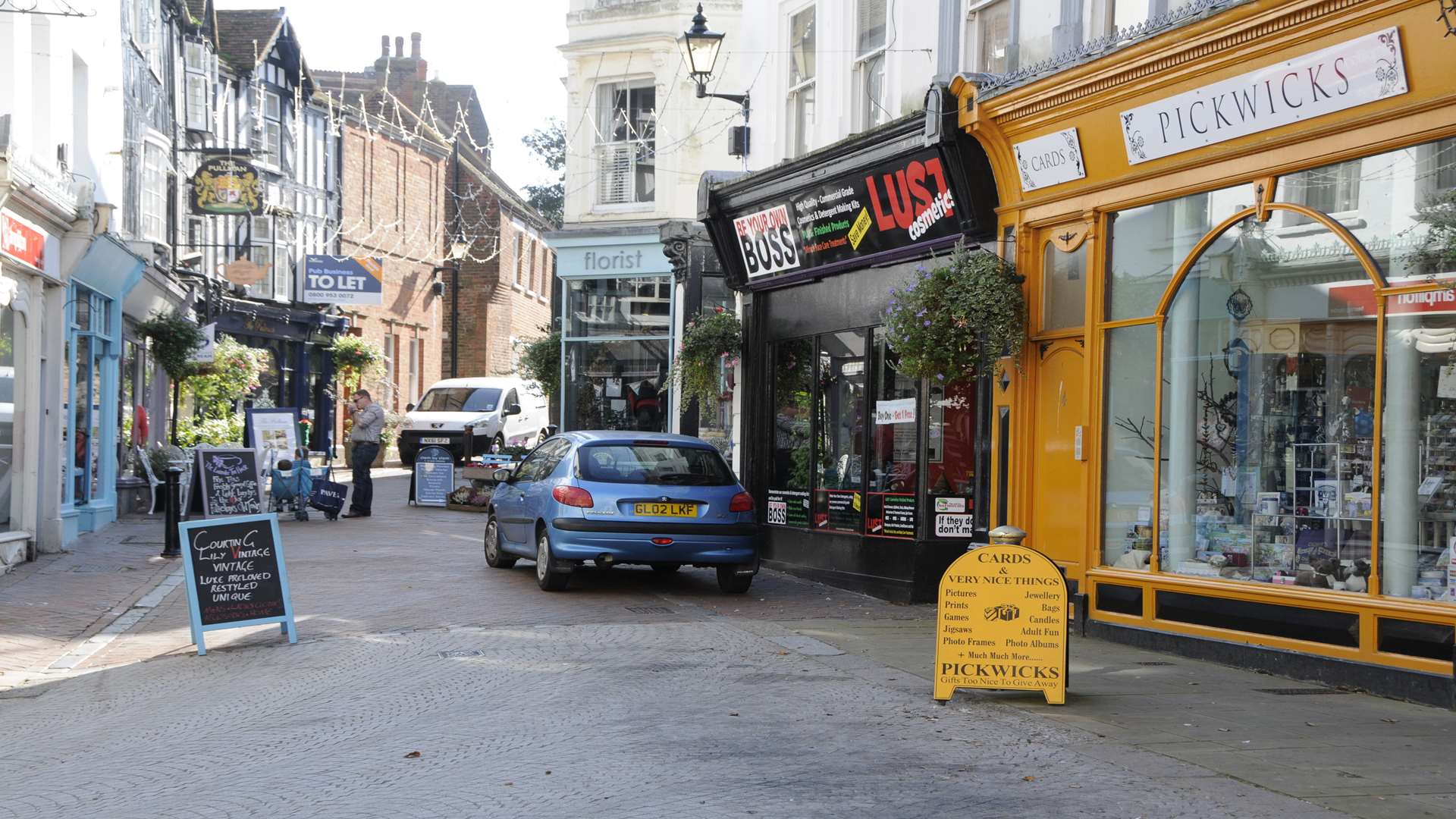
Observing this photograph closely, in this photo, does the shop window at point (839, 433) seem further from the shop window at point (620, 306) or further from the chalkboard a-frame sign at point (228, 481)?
the shop window at point (620, 306)

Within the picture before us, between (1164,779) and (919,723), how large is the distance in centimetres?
154

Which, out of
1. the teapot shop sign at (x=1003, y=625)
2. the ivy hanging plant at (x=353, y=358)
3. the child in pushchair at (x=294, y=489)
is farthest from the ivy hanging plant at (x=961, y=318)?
the ivy hanging plant at (x=353, y=358)

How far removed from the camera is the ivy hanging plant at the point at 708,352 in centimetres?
1742

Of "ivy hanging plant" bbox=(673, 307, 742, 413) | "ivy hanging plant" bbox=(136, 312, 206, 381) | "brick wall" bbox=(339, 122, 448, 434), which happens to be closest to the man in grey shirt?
"ivy hanging plant" bbox=(136, 312, 206, 381)

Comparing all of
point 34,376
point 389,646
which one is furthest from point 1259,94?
point 34,376

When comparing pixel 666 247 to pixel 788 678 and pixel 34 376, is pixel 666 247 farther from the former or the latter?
pixel 788 678

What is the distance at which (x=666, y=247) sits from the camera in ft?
71.6

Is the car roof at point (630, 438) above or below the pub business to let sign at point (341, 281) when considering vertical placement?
below

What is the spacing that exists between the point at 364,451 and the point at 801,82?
939 centimetres

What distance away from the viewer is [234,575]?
10.4m

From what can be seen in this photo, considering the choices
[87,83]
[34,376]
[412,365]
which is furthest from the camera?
[412,365]

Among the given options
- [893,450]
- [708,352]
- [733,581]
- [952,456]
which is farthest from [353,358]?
[952,456]

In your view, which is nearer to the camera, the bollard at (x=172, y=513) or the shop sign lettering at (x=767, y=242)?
the bollard at (x=172, y=513)

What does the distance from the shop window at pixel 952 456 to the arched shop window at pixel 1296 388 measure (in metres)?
2.01
